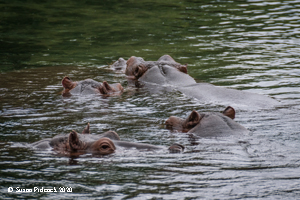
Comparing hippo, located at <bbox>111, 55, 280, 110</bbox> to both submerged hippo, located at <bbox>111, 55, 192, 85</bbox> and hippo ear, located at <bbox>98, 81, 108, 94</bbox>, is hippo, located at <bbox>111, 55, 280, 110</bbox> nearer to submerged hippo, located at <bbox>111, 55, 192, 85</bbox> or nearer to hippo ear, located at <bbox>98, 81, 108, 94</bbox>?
submerged hippo, located at <bbox>111, 55, 192, 85</bbox>

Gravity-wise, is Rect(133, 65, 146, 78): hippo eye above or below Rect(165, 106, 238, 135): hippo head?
above

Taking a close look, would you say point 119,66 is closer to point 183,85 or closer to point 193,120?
point 183,85

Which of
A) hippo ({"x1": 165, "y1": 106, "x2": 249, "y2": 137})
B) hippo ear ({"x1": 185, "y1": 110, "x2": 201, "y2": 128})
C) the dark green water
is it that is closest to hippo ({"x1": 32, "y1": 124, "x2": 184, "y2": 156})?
the dark green water

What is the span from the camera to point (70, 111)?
30.9ft

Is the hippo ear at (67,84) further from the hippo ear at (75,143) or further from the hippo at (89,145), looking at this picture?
the hippo ear at (75,143)

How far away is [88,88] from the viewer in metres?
11.1

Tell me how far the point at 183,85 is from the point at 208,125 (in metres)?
3.73

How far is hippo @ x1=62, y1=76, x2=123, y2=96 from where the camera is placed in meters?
11.0

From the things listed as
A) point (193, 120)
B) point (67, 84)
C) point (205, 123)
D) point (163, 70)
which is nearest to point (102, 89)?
point (67, 84)

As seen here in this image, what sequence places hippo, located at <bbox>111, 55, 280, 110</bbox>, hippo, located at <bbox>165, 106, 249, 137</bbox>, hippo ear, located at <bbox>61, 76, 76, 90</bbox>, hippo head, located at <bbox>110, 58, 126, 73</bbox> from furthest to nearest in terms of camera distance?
hippo head, located at <bbox>110, 58, 126, 73</bbox>
hippo ear, located at <bbox>61, 76, 76, 90</bbox>
hippo, located at <bbox>111, 55, 280, 110</bbox>
hippo, located at <bbox>165, 106, 249, 137</bbox>

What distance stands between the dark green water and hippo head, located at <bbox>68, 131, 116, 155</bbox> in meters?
0.14

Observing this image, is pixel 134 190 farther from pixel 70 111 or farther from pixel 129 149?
pixel 70 111

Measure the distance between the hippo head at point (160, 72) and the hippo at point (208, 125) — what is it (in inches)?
128

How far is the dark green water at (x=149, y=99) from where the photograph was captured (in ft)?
19.0
